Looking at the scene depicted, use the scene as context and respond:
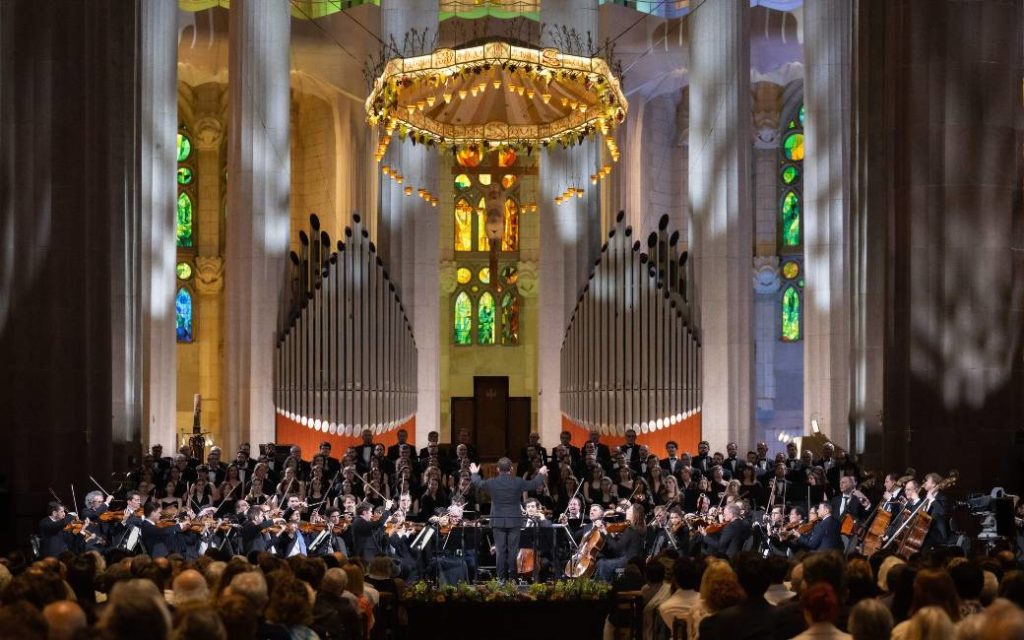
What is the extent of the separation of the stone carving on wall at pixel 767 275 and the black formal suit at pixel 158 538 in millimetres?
22761

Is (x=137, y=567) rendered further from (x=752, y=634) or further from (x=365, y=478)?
(x=365, y=478)

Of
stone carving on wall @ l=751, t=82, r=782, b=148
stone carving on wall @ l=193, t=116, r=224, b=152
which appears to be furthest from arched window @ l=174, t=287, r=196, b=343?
stone carving on wall @ l=751, t=82, r=782, b=148

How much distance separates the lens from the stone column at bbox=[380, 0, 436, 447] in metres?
28.6

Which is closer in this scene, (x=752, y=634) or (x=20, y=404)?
(x=752, y=634)

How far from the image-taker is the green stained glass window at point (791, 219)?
36.7 meters

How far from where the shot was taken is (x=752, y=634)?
24.9 ft

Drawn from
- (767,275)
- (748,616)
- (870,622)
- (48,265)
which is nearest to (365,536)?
(48,265)

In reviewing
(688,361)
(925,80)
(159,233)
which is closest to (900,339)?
(925,80)

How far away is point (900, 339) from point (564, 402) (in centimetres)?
1062

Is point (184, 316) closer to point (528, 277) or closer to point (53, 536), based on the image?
point (528, 277)

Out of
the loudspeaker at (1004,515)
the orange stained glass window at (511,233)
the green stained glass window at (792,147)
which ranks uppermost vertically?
the green stained glass window at (792,147)

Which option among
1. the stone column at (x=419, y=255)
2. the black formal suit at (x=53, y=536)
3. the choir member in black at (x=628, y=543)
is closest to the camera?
the black formal suit at (x=53, y=536)

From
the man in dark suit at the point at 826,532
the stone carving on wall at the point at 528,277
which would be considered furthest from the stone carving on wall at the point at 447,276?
the man in dark suit at the point at 826,532

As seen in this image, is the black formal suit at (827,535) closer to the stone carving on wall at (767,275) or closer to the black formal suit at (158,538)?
the black formal suit at (158,538)
